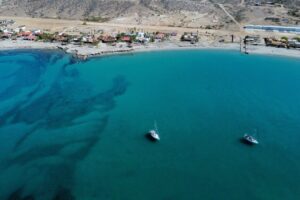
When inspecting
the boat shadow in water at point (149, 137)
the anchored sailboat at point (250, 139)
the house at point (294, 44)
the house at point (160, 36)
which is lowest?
the anchored sailboat at point (250, 139)

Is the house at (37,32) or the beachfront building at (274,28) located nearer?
the beachfront building at (274,28)

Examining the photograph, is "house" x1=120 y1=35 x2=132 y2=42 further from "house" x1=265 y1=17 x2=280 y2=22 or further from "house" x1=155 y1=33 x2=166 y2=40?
"house" x1=265 y1=17 x2=280 y2=22

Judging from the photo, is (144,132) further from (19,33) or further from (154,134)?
(19,33)

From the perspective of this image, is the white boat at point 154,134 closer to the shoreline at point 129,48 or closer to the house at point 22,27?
the shoreline at point 129,48

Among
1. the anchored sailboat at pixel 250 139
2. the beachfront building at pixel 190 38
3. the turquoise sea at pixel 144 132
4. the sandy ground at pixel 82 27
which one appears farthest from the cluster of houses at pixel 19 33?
the anchored sailboat at pixel 250 139

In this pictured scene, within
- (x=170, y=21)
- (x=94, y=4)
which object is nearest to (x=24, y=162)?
(x=170, y=21)

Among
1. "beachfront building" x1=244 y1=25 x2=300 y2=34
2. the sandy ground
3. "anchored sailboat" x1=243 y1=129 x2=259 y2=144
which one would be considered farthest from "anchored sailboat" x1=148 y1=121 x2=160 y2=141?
"beachfront building" x1=244 y1=25 x2=300 y2=34

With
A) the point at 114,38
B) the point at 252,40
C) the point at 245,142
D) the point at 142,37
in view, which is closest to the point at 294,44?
the point at 252,40

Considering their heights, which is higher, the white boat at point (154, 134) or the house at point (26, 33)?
the house at point (26, 33)
